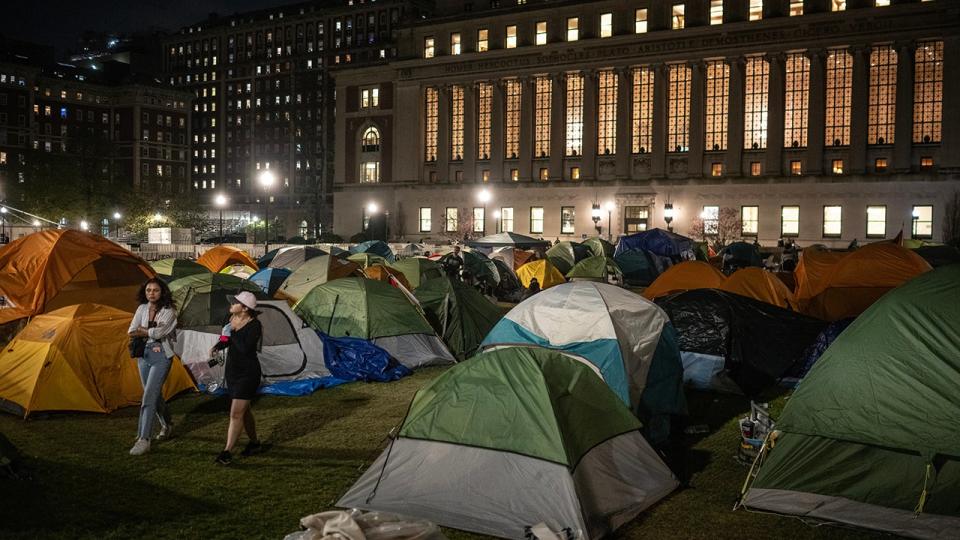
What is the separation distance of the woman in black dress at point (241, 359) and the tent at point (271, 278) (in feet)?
36.4

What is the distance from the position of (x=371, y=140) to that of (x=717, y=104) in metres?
31.1

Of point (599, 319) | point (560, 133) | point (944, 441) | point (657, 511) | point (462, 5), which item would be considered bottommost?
point (657, 511)

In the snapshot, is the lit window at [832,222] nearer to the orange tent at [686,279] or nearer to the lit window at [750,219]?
the lit window at [750,219]

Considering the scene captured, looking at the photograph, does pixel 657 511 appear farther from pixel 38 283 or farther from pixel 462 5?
pixel 462 5

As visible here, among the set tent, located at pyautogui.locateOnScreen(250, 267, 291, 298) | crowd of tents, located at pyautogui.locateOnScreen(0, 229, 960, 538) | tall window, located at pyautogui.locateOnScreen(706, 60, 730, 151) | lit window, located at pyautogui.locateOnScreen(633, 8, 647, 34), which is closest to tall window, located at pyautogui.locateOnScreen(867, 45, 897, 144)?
tall window, located at pyautogui.locateOnScreen(706, 60, 730, 151)

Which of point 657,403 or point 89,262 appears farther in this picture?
point 89,262

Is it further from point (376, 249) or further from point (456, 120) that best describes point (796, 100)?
point (376, 249)

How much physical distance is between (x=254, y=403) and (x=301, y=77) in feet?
387

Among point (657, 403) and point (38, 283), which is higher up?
point (38, 283)

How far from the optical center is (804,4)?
2183 inches

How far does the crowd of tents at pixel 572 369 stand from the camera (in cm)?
700

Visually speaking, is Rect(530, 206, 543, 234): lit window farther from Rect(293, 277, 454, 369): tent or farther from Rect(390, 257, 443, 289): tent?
Rect(293, 277, 454, 369): tent

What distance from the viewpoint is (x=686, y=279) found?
18.5 meters

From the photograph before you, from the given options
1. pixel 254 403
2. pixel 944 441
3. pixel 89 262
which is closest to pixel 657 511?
pixel 944 441
